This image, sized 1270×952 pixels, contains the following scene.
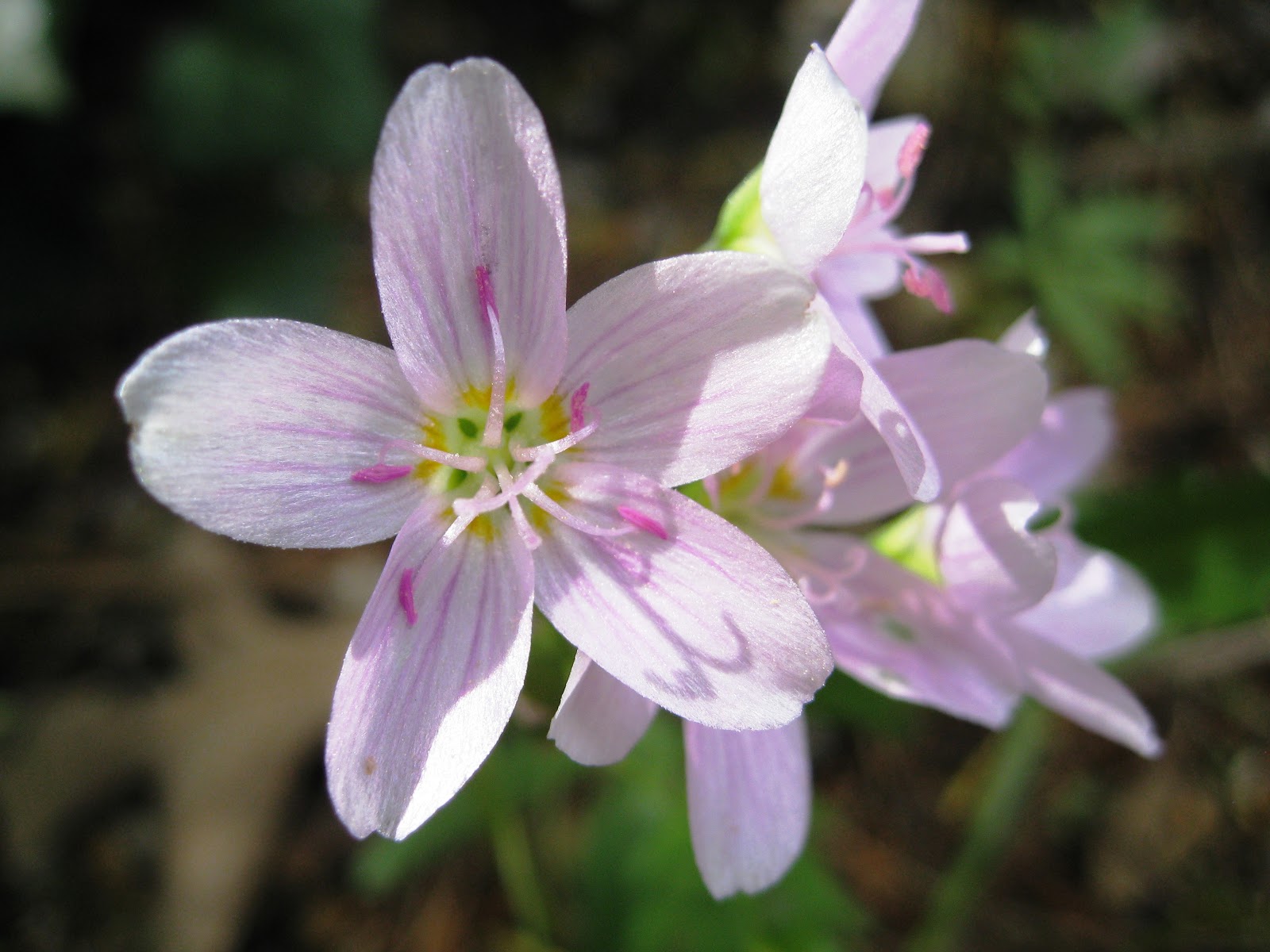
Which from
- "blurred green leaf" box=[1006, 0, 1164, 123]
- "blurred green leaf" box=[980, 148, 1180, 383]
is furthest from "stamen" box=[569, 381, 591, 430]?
"blurred green leaf" box=[1006, 0, 1164, 123]

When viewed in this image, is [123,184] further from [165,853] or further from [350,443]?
[350,443]

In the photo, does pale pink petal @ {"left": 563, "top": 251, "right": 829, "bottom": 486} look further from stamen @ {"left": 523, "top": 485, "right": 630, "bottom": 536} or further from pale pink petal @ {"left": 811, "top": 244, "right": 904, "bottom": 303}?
pale pink petal @ {"left": 811, "top": 244, "right": 904, "bottom": 303}

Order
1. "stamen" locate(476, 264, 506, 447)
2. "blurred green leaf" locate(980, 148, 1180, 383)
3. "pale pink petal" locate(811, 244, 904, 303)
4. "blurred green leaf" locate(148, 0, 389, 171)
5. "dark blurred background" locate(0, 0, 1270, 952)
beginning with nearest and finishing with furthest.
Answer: "stamen" locate(476, 264, 506, 447)
"pale pink petal" locate(811, 244, 904, 303)
"dark blurred background" locate(0, 0, 1270, 952)
"blurred green leaf" locate(148, 0, 389, 171)
"blurred green leaf" locate(980, 148, 1180, 383)

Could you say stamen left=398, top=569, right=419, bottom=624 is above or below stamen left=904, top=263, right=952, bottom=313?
below

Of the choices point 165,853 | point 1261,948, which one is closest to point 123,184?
point 165,853

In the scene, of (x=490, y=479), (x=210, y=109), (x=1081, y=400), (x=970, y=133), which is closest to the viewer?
(x=490, y=479)

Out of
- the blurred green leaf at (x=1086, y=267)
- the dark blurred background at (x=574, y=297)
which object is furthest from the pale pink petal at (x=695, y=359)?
the blurred green leaf at (x=1086, y=267)

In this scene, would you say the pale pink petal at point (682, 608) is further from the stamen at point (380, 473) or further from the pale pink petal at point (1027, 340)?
the pale pink petal at point (1027, 340)
